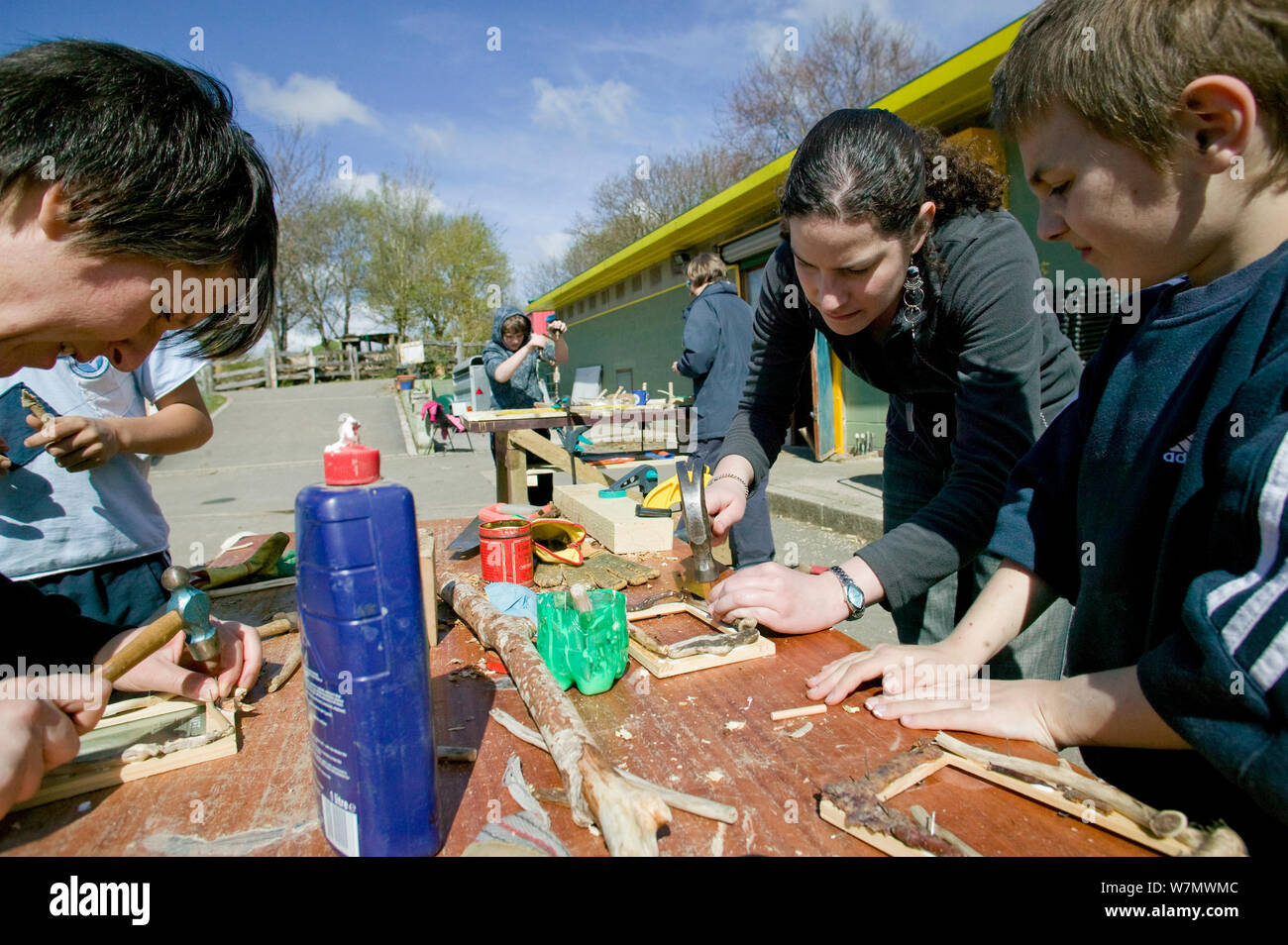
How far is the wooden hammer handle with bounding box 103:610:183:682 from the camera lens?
3.91 ft

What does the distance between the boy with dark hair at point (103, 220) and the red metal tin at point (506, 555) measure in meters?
0.97

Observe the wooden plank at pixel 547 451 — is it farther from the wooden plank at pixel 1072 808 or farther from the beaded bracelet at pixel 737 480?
the wooden plank at pixel 1072 808

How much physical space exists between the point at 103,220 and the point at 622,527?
1599mm

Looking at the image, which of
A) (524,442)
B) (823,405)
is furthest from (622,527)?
(823,405)

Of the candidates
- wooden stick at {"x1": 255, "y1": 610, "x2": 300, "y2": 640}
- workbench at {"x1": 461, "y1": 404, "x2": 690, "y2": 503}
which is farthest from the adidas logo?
workbench at {"x1": 461, "y1": 404, "x2": 690, "y2": 503}

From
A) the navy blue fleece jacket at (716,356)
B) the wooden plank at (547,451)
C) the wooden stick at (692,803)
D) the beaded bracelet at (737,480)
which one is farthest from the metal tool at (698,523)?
the wooden plank at (547,451)

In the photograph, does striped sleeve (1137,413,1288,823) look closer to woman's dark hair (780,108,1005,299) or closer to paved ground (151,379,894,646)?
woman's dark hair (780,108,1005,299)

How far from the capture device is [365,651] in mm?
813

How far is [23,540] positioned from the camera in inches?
67.0

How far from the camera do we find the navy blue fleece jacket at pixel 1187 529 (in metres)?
0.78

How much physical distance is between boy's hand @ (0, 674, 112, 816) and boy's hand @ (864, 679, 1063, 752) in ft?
4.09

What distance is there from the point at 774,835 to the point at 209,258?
1192 mm

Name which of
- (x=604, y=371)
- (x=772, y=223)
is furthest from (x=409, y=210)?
(x=772, y=223)

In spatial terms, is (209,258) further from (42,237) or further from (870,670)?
(870,670)
